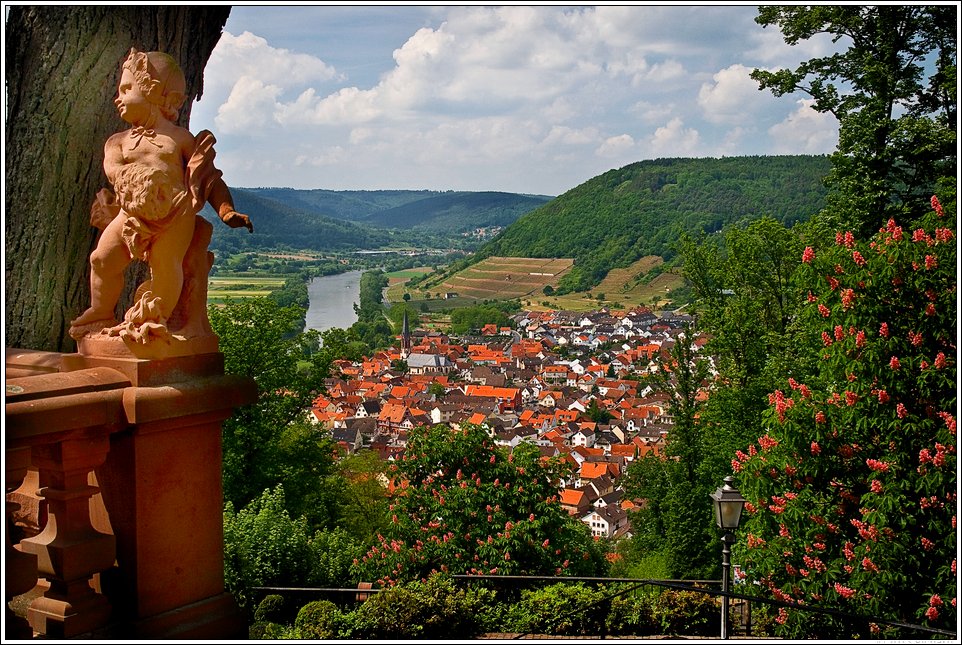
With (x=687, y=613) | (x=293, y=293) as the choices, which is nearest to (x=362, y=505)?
(x=687, y=613)

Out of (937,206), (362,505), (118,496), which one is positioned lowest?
(362,505)

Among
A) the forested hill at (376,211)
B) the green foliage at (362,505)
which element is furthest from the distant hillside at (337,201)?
the green foliage at (362,505)

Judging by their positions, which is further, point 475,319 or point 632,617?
point 475,319

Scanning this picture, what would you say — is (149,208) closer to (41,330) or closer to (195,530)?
(195,530)

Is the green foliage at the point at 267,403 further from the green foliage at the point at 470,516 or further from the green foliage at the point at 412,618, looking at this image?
the green foliage at the point at 412,618

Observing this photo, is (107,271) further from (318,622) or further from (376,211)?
(376,211)

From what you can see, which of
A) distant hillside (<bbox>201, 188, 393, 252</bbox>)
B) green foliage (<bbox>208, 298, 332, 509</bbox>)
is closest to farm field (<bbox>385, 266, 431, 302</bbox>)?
distant hillside (<bbox>201, 188, 393, 252</bbox>)

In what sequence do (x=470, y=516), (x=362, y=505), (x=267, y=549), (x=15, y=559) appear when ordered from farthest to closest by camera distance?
(x=362, y=505) < (x=470, y=516) < (x=267, y=549) < (x=15, y=559)
